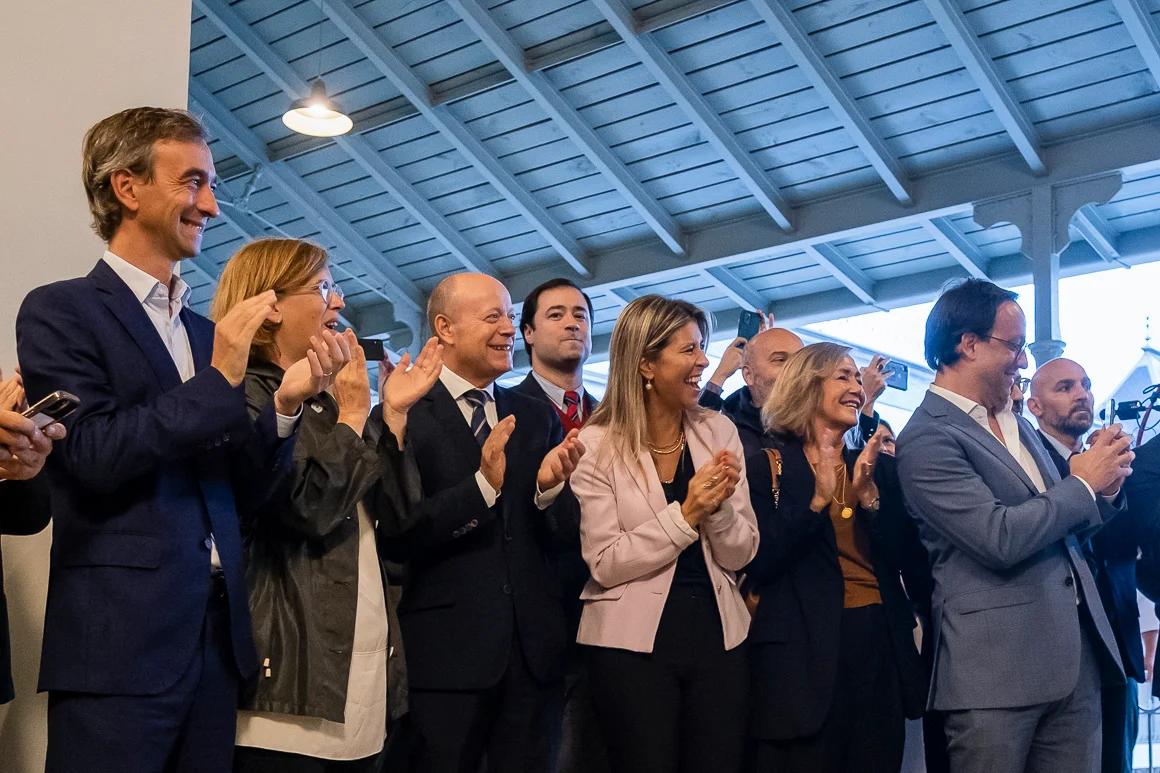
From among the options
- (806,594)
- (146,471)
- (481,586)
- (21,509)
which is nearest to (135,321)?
(146,471)

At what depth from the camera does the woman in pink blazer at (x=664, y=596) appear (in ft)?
9.78

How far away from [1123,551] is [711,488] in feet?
5.60

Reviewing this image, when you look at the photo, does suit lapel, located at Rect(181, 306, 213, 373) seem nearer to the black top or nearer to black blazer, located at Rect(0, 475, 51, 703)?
black blazer, located at Rect(0, 475, 51, 703)

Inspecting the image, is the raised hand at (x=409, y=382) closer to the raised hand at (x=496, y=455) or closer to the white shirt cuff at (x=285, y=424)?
the raised hand at (x=496, y=455)

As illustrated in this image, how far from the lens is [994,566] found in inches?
126

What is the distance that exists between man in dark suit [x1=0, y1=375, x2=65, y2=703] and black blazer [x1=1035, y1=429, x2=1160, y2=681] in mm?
2790

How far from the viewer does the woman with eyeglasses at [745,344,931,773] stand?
3176 millimetres

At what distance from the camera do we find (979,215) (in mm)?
8195

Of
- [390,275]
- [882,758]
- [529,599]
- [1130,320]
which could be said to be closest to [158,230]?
[529,599]

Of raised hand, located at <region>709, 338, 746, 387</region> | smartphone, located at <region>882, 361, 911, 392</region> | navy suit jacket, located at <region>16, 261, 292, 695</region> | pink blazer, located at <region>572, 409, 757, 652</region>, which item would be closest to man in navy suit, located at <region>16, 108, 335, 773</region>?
navy suit jacket, located at <region>16, 261, 292, 695</region>

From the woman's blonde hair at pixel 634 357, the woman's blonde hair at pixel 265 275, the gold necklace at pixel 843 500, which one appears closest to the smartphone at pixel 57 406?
the woman's blonde hair at pixel 265 275

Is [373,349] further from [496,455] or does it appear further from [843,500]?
[843,500]

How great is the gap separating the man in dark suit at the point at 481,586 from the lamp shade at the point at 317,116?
18.1 feet

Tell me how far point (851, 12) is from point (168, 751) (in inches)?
251
